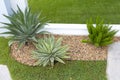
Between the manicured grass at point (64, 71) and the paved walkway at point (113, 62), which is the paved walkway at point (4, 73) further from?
the paved walkway at point (113, 62)

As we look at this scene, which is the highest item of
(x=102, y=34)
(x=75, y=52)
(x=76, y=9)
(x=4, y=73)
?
(x=76, y=9)

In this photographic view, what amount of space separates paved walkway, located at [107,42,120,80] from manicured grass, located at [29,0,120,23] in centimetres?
117

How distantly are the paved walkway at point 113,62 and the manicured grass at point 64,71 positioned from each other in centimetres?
14

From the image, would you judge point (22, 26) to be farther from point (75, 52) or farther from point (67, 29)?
point (75, 52)

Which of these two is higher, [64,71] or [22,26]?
[22,26]

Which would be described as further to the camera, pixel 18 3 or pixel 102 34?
pixel 18 3

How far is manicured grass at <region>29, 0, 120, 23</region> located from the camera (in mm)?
7238

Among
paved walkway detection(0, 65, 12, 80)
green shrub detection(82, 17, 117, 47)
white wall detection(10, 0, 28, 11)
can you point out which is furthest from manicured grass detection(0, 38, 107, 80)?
white wall detection(10, 0, 28, 11)

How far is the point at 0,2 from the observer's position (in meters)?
6.25

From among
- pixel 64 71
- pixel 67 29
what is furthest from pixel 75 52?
pixel 67 29

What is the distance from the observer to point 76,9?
25.1 ft

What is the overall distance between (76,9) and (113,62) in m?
2.55

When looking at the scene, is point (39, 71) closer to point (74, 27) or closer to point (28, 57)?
point (28, 57)

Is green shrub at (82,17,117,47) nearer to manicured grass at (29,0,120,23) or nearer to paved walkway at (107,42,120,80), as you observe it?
paved walkway at (107,42,120,80)
